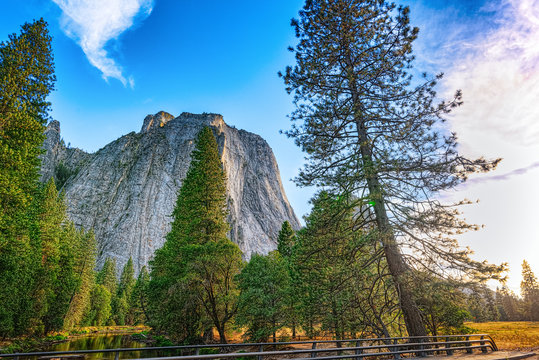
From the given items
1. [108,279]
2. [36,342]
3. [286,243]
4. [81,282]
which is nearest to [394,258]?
[36,342]

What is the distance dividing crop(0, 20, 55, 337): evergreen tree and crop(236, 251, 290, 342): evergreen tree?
14246mm

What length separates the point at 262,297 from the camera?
1902 centimetres

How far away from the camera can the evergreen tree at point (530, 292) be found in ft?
185

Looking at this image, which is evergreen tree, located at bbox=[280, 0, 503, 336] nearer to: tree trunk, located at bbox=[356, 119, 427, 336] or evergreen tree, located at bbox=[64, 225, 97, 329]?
tree trunk, located at bbox=[356, 119, 427, 336]

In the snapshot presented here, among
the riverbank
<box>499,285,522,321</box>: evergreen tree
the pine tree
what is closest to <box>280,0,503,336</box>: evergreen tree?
the pine tree

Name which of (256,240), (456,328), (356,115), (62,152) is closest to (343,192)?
(356,115)

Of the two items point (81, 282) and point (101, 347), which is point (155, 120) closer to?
point (81, 282)

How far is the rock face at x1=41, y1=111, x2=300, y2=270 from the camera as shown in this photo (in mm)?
87062

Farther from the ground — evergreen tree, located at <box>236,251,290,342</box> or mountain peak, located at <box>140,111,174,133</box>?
mountain peak, located at <box>140,111,174,133</box>

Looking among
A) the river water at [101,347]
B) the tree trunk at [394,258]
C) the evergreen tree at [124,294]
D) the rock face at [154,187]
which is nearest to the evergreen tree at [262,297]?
the river water at [101,347]

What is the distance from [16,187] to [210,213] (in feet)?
41.2

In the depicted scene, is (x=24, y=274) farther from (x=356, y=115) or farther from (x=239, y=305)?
(x=356, y=115)

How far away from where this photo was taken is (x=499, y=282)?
7367 millimetres

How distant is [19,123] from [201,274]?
13862mm
